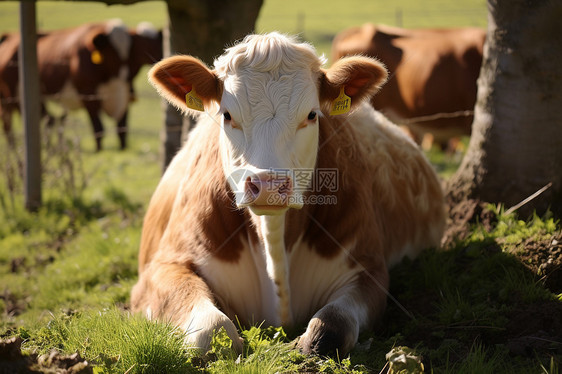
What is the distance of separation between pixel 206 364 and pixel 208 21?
400 cm

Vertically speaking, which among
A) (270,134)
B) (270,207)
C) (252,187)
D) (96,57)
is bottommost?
(96,57)

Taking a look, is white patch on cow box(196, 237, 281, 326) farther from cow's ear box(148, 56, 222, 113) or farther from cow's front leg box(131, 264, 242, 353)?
cow's ear box(148, 56, 222, 113)

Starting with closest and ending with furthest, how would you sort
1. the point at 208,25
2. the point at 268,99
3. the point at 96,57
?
the point at 268,99, the point at 208,25, the point at 96,57

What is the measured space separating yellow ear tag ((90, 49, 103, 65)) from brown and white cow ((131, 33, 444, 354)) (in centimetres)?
985

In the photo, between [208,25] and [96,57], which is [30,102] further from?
[96,57]

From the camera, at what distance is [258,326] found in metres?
4.39

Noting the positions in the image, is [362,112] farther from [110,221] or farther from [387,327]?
[110,221]

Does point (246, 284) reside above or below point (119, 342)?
below

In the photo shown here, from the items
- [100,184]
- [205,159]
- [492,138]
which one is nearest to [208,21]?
[205,159]

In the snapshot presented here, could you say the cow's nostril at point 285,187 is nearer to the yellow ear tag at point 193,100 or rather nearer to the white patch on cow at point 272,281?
the white patch on cow at point 272,281

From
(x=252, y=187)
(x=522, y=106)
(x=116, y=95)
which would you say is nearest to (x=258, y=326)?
(x=252, y=187)

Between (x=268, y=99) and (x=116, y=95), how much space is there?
39.0 feet

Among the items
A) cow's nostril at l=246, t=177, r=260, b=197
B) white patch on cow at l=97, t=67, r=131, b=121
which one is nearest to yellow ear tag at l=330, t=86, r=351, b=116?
cow's nostril at l=246, t=177, r=260, b=197

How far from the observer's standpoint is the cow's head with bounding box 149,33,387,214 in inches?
140
